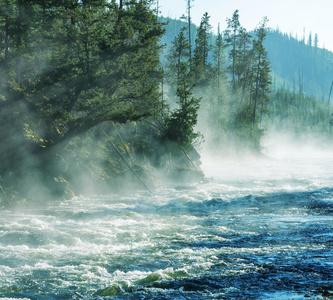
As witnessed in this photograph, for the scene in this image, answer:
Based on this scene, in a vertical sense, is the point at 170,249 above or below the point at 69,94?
below

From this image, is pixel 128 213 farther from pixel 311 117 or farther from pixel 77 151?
pixel 311 117

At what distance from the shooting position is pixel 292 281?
9461mm

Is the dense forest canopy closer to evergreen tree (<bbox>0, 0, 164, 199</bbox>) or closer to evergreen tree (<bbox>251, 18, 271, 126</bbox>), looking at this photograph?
evergreen tree (<bbox>0, 0, 164, 199</bbox>)

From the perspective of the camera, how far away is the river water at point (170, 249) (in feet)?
30.3

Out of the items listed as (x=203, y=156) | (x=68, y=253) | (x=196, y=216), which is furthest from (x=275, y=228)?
(x=203, y=156)

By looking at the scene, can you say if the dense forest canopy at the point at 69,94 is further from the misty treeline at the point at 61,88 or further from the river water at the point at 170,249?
the river water at the point at 170,249

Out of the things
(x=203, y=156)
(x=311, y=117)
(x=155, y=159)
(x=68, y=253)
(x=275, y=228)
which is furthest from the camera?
(x=311, y=117)

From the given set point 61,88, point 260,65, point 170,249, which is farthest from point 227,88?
point 170,249

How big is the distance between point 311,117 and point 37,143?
4432 inches

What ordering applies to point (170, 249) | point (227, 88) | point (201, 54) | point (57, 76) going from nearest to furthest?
point (170, 249) → point (57, 76) → point (201, 54) → point (227, 88)

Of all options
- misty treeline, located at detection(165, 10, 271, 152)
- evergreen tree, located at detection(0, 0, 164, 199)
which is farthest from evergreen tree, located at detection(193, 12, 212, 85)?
evergreen tree, located at detection(0, 0, 164, 199)

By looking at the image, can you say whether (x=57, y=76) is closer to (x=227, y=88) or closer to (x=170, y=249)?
(x=170, y=249)

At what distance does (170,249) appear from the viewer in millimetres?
12352

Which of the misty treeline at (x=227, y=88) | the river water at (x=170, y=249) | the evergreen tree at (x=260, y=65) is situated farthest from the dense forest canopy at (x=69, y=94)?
the evergreen tree at (x=260, y=65)
